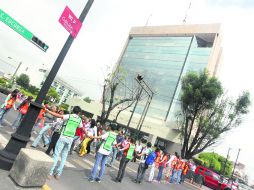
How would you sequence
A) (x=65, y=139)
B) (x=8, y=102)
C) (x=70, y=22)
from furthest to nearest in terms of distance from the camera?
(x=8, y=102), (x=65, y=139), (x=70, y=22)

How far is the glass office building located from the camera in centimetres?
5834

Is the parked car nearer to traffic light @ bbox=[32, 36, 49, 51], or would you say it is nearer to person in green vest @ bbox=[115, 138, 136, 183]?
person in green vest @ bbox=[115, 138, 136, 183]

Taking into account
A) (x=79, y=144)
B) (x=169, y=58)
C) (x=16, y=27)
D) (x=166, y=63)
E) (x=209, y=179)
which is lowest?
(x=79, y=144)

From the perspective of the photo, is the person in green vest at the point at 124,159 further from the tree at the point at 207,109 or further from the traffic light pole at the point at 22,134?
the tree at the point at 207,109

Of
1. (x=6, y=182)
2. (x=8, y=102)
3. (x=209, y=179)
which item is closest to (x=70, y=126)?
(x=6, y=182)

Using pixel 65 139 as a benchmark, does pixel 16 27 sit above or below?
above

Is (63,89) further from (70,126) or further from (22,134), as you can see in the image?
(22,134)

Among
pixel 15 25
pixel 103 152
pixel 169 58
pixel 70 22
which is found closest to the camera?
pixel 70 22

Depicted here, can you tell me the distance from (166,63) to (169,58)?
1528mm

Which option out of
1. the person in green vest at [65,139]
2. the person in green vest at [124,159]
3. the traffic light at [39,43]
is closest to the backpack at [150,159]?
the person in green vest at [124,159]

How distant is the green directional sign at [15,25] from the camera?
698cm

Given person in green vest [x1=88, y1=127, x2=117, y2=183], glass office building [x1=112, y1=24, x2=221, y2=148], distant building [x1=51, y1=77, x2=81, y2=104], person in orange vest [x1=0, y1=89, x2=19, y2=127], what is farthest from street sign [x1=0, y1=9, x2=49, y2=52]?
distant building [x1=51, y1=77, x2=81, y2=104]

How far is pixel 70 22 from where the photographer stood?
593 cm

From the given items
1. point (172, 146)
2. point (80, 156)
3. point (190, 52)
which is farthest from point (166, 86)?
point (80, 156)
